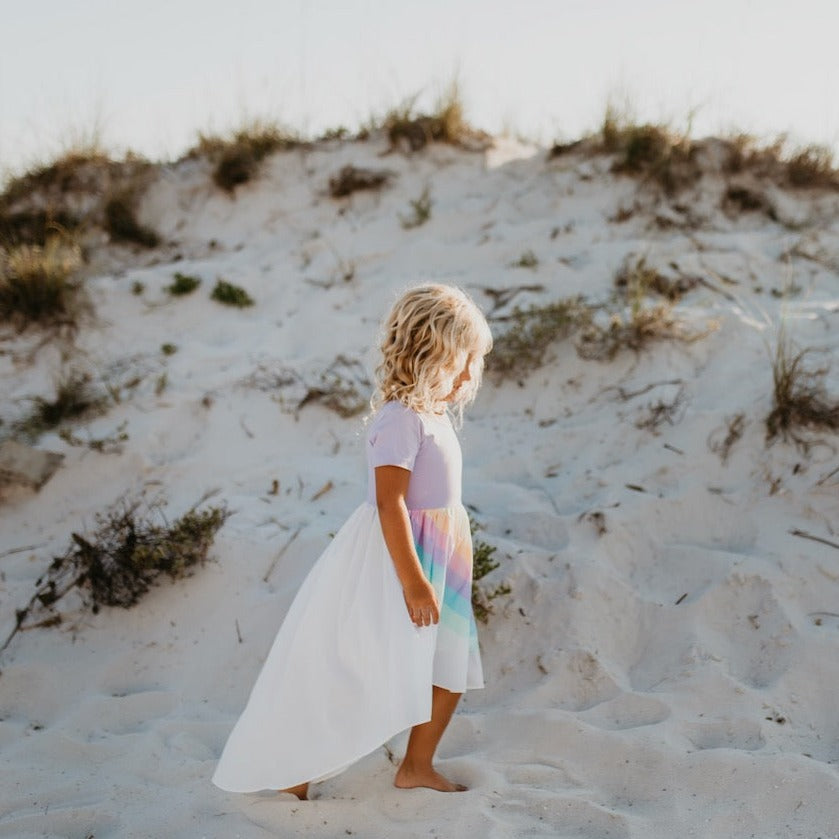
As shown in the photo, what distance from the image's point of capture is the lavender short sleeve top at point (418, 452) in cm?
234

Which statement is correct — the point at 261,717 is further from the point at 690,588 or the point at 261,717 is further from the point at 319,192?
the point at 319,192

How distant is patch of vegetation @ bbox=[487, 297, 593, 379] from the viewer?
490cm

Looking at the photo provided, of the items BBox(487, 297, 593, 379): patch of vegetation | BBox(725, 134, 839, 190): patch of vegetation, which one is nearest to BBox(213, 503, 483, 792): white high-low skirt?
BBox(487, 297, 593, 379): patch of vegetation

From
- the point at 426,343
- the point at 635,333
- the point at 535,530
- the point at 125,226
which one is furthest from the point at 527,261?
the point at 426,343

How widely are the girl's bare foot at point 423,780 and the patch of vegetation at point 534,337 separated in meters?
2.66

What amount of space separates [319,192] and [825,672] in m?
5.23

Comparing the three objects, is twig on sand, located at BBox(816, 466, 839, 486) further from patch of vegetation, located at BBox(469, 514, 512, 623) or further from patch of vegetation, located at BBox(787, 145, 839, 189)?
patch of vegetation, located at BBox(787, 145, 839, 189)

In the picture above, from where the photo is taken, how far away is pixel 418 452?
2.40 m

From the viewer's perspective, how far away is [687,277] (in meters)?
5.29

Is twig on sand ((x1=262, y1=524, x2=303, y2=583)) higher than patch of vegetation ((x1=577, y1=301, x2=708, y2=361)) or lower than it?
lower

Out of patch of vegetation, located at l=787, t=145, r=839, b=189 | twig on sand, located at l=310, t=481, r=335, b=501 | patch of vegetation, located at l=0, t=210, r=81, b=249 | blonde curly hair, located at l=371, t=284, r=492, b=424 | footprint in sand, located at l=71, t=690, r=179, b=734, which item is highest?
blonde curly hair, located at l=371, t=284, r=492, b=424

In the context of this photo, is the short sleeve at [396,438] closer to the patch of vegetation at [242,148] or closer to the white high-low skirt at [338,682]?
the white high-low skirt at [338,682]

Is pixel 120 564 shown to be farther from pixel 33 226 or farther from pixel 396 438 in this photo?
pixel 33 226

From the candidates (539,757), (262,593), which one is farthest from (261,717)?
(262,593)
